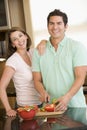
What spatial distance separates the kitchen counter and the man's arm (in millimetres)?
210

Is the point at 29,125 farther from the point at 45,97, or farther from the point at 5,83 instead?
the point at 5,83

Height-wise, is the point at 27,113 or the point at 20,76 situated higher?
the point at 20,76

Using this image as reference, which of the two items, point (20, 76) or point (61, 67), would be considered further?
point (20, 76)

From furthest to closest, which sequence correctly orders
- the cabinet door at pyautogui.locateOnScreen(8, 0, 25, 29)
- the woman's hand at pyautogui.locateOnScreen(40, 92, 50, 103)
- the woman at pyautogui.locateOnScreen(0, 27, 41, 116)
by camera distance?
the cabinet door at pyautogui.locateOnScreen(8, 0, 25, 29) < the woman at pyautogui.locateOnScreen(0, 27, 41, 116) < the woman's hand at pyautogui.locateOnScreen(40, 92, 50, 103)

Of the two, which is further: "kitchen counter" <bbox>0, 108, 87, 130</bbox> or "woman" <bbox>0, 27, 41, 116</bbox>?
"woman" <bbox>0, 27, 41, 116</bbox>

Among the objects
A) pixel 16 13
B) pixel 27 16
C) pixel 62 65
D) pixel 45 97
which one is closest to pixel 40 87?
pixel 45 97

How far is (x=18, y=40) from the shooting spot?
2.23 meters

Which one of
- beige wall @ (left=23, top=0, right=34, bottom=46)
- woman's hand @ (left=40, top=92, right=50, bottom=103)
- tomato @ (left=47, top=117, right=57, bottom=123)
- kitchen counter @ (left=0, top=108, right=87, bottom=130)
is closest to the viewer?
kitchen counter @ (left=0, top=108, right=87, bottom=130)

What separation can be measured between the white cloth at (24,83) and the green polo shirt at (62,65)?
13 cm

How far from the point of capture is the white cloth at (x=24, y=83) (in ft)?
6.97

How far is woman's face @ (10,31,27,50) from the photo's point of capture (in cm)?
222

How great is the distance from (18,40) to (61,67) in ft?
1.60

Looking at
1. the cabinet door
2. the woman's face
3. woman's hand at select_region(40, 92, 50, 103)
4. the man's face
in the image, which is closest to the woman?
the woman's face

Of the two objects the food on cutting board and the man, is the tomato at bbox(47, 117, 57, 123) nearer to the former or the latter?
the food on cutting board
